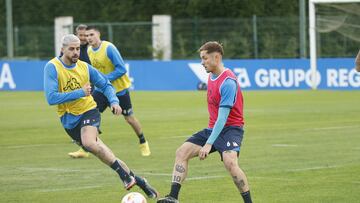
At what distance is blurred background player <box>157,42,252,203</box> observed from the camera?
35.2ft

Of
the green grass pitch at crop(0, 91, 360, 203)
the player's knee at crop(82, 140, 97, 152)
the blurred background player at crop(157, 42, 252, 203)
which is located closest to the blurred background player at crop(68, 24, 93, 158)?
the green grass pitch at crop(0, 91, 360, 203)

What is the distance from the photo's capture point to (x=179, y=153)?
11102mm

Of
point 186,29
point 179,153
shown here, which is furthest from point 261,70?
point 179,153

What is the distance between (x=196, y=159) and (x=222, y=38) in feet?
101

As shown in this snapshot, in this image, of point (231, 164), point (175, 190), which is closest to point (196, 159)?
point (175, 190)

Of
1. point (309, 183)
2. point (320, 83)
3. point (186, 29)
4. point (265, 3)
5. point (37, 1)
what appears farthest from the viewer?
point (37, 1)

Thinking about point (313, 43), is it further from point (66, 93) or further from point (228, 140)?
point (228, 140)

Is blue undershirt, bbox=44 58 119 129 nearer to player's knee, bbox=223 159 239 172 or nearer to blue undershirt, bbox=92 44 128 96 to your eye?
player's knee, bbox=223 159 239 172

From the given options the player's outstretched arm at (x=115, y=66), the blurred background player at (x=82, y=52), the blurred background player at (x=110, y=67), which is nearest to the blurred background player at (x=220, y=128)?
the blurred background player at (x=82, y=52)

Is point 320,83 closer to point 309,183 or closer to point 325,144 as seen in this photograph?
point 325,144

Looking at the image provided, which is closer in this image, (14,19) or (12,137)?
(12,137)

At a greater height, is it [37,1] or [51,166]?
[37,1]

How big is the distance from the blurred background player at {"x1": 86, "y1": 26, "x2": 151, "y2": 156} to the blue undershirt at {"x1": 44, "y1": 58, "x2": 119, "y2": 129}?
15.5ft

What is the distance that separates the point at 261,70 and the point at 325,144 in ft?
70.7
